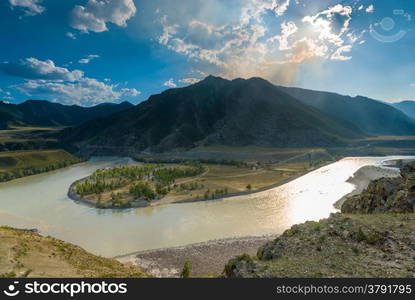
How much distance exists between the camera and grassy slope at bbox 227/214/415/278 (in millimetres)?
13297

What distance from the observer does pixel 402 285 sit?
10.3m

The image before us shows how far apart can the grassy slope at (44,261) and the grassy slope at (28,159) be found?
347 feet

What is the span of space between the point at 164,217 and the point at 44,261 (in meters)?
31.9

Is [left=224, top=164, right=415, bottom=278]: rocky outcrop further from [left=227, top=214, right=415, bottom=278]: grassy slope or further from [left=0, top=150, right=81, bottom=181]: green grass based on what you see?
[left=0, top=150, right=81, bottom=181]: green grass

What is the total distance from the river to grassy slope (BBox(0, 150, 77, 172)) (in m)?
50.5

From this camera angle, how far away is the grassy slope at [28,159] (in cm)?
11656

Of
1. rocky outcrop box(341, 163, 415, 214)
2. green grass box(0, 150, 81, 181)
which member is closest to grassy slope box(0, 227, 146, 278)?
rocky outcrop box(341, 163, 415, 214)

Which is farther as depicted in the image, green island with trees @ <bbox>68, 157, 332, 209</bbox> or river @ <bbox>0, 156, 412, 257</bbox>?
green island with trees @ <bbox>68, 157, 332, 209</bbox>

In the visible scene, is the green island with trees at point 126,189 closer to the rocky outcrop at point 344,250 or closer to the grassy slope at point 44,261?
the grassy slope at point 44,261

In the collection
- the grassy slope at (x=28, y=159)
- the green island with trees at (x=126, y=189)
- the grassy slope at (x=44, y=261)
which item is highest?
the grassy slope at (x=28, y=159)

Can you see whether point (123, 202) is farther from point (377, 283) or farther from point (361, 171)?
point (361, 171)

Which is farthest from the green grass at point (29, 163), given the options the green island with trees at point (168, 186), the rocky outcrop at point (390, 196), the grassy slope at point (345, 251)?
the rocky outcrop at point (390, 196)

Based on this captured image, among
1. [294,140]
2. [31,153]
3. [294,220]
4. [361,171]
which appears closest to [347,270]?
[294,220]

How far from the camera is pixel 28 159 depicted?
127375 mm
